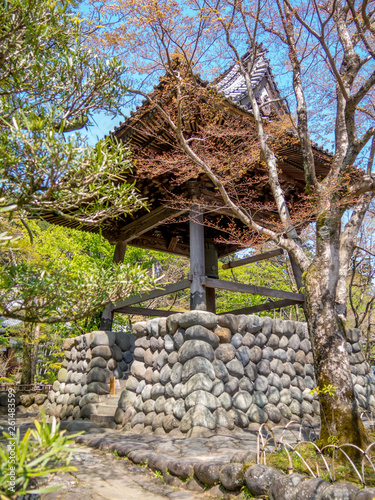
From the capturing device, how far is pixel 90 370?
307 inches

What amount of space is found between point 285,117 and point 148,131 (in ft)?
8.51

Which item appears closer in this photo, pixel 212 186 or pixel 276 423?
pixel 276 423

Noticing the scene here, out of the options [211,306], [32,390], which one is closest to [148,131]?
[211,306]

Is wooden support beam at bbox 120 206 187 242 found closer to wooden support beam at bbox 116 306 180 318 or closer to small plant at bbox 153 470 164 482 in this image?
wooden support beam at bbox 116 306 180 318

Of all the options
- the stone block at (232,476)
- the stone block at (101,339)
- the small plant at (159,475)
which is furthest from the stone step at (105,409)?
the stone block at (232,476)

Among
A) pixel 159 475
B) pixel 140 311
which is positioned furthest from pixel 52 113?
pixel 140 311

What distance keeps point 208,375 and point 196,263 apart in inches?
75.6

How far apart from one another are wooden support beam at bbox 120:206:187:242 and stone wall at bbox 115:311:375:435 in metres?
2.20

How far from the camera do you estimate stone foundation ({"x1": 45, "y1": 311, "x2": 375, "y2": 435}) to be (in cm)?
555

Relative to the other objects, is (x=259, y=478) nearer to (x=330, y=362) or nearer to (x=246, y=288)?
(x=330, y=362)

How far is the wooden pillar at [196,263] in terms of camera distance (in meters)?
6.30

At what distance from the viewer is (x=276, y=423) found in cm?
595

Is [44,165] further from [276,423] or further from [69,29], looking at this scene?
[276,423]

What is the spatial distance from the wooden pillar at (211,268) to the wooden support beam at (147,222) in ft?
6.72
